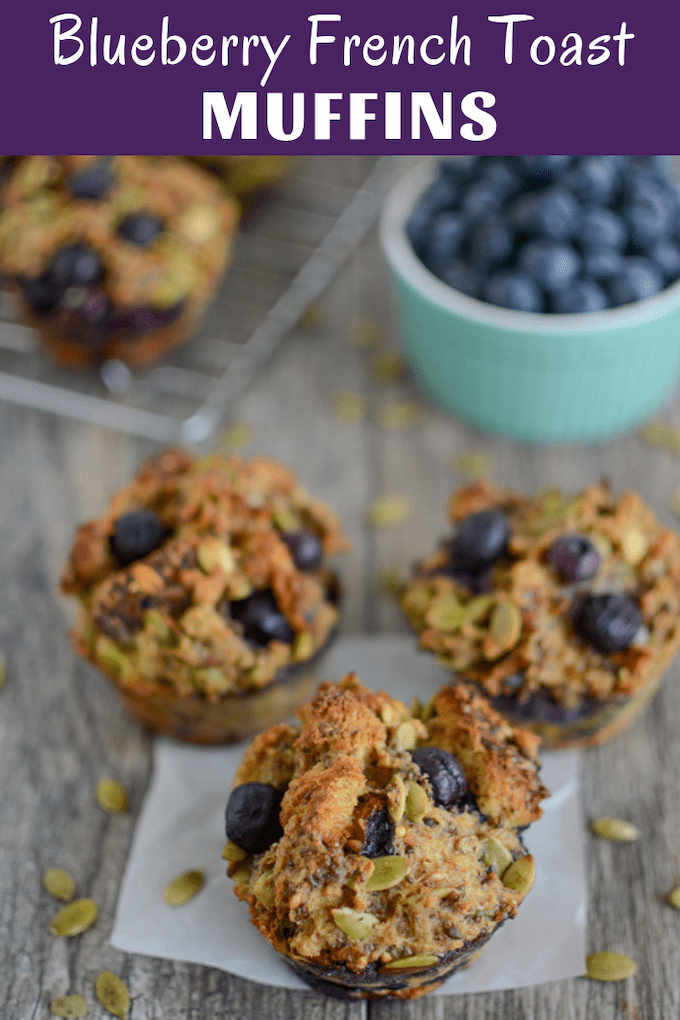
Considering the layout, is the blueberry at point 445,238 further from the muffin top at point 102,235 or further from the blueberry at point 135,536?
the blueberry at point 135,536

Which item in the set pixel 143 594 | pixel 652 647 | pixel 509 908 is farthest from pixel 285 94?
pixel 509 908

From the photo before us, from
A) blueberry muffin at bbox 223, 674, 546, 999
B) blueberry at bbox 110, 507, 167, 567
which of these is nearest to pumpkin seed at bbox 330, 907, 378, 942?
blueberry muffin at bbox 223, 674, 546, 999

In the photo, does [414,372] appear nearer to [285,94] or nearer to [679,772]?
[285,94]

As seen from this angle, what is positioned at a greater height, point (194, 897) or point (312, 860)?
point (312, 860)

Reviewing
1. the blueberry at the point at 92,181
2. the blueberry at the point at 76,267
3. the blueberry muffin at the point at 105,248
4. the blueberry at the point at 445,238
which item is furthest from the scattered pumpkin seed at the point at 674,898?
the blueberry at the point at 92,181

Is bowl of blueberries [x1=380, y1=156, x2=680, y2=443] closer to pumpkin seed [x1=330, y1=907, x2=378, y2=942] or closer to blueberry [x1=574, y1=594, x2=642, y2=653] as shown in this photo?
blueberry [x1=574, y1=594, x2=642, y2=653]
